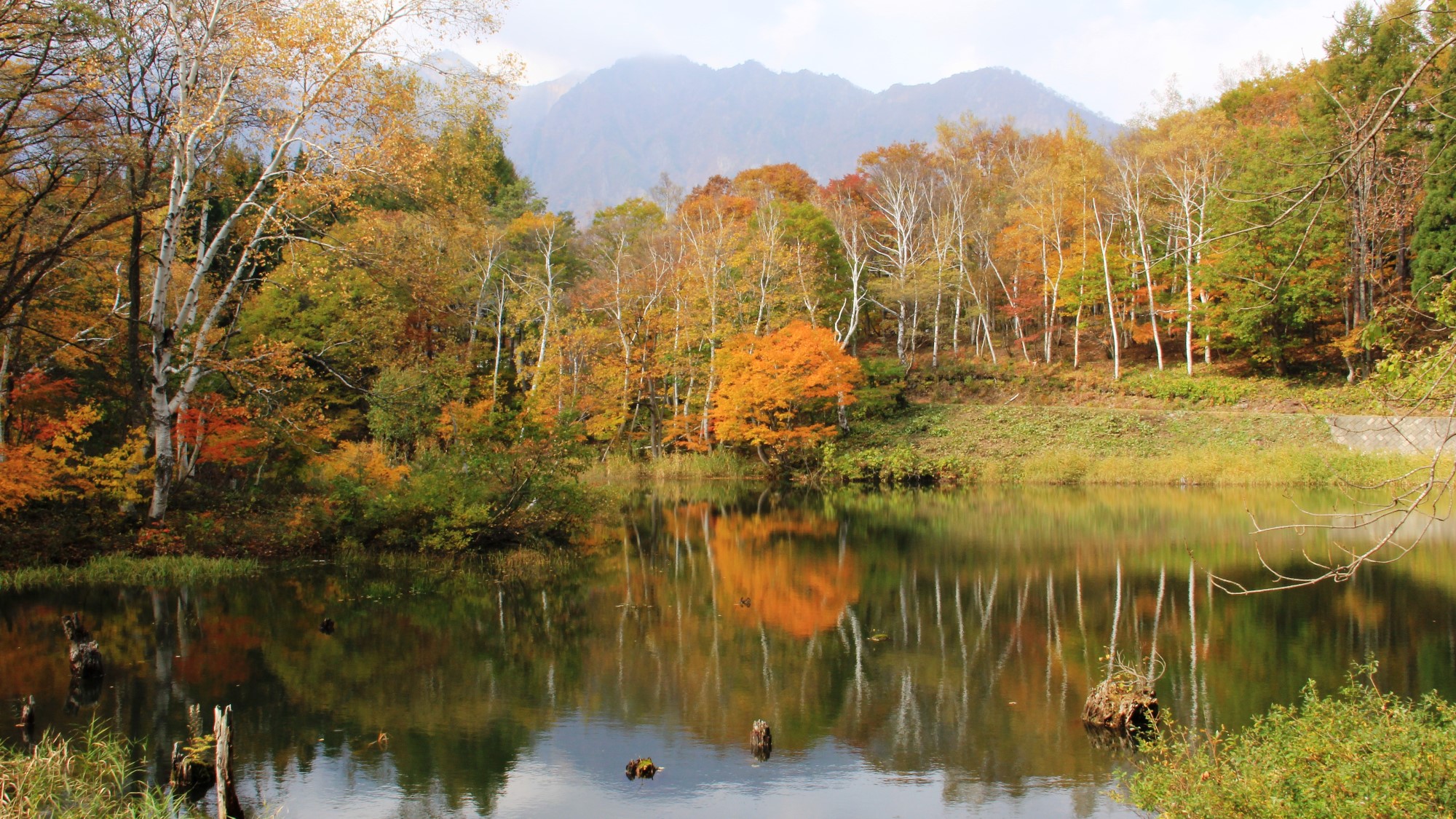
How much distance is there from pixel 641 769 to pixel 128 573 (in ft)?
34.0

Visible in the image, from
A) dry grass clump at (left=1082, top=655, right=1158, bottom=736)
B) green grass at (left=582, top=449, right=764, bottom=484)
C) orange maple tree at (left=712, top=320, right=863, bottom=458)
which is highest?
orange maple tree at (left=712, top=320, right=863, bottom=458)

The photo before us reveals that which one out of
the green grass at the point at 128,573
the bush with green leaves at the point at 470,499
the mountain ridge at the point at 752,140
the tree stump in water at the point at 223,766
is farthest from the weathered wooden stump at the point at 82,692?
the mountain ridge at the point at 752,140

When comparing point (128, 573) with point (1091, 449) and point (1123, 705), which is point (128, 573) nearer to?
point (1123, 705)

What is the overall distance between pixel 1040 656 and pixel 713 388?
77.5ft

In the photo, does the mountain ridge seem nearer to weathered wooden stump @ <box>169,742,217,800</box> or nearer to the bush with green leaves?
the bush with green leaves

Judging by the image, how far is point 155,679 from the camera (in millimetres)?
9352

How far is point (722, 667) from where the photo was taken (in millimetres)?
10172

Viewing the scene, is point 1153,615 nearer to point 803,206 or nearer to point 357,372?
point 357,372

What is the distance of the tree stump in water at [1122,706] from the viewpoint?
7.76m

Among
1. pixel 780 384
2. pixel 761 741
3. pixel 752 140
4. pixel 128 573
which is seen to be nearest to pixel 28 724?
pixel 761 741

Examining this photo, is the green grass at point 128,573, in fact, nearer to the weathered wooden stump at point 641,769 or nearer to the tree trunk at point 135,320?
the tree trunk at point 135,320

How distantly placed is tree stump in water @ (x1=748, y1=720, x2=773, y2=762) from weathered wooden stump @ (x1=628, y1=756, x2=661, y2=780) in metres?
0.85

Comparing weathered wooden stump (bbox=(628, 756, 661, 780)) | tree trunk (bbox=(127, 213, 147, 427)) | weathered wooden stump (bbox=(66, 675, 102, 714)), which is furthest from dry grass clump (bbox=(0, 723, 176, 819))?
tree trunk (bbox=(127, 213, 147, 427))

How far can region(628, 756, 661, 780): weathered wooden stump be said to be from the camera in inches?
285
